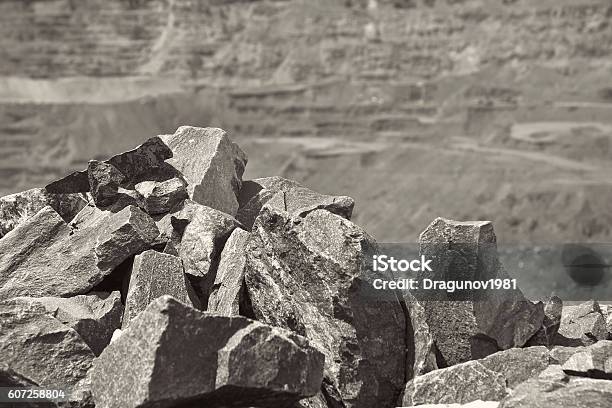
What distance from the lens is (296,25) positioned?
82.4 meters

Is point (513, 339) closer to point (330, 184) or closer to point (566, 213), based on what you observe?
point (566, 213)

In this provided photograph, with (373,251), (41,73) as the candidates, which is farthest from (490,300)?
(41,73)

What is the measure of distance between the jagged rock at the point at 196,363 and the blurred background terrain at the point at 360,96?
44714mm

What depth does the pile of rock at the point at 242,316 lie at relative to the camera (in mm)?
5555

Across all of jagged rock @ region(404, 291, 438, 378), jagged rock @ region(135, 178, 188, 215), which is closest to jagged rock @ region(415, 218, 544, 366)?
jagged rock @ region(404, 291, 438, 378)

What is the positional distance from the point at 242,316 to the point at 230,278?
0.86 metres

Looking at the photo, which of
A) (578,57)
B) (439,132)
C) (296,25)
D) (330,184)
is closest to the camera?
(330,184)

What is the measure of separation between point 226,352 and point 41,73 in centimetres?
8624

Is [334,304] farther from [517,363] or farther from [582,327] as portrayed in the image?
[582,327]

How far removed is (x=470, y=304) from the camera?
23.1 ft

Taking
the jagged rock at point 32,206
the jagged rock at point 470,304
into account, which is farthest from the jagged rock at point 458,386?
the jagged rock at point 32,206

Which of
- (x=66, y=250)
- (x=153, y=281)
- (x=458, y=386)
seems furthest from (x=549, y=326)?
(x=66, y=250)

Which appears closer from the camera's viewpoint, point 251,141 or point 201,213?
point 201,213

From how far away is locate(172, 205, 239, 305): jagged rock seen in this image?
7.30 m
